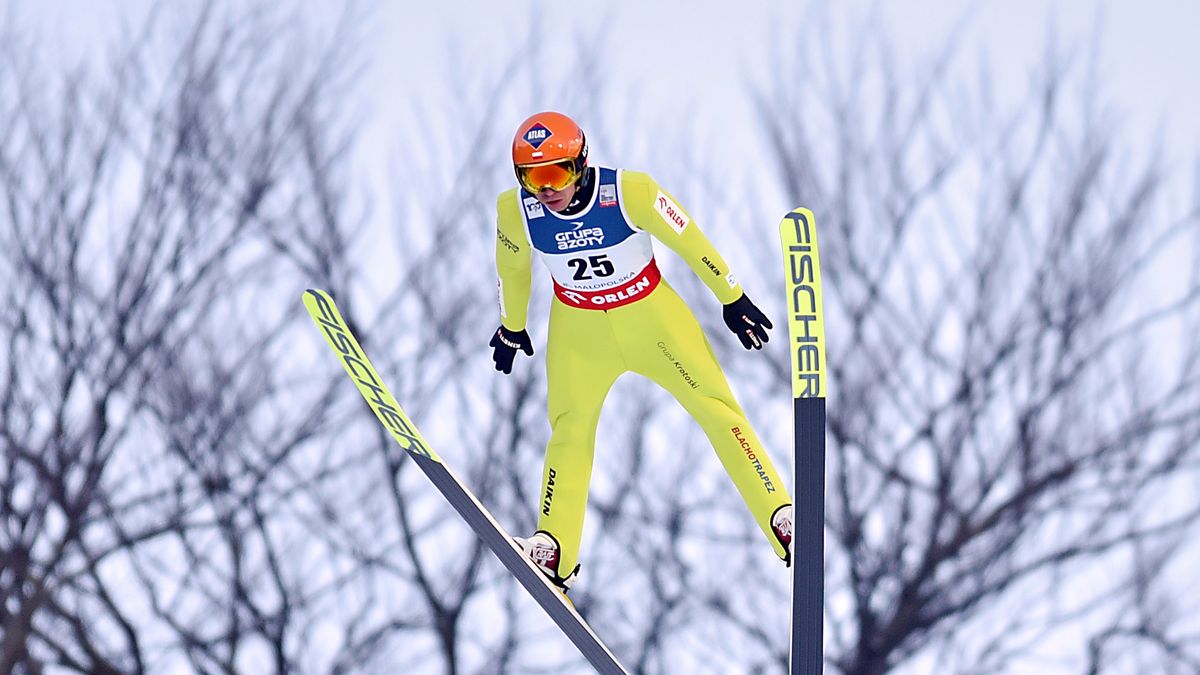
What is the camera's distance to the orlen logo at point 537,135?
13.5ft

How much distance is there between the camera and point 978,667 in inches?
446

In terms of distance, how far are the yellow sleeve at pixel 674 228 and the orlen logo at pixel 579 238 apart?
115 mm

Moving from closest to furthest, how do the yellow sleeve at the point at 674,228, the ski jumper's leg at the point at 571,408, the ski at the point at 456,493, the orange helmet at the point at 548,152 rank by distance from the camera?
the orange helmet at the point at 548,152 < the yellow sleeve at the point at 674,228 < the ski at the point at 456,493 < the ski jumper's leg at the point at 571,408

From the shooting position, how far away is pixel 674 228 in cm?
431

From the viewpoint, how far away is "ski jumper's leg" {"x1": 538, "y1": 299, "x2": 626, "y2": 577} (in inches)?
177

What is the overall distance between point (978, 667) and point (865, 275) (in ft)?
10.8

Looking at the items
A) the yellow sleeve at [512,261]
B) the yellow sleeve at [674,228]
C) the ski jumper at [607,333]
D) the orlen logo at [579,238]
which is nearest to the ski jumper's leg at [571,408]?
the ski jumper at [607,333]

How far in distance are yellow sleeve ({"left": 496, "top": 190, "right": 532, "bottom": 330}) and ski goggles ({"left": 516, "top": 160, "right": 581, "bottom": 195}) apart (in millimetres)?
203

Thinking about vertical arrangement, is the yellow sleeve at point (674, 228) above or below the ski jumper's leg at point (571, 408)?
above

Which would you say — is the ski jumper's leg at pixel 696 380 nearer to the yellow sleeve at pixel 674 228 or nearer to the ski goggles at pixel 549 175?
the yellow sleeve at pixel 674 228

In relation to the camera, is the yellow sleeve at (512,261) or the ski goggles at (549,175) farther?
the yellow sleeve at (512,261)

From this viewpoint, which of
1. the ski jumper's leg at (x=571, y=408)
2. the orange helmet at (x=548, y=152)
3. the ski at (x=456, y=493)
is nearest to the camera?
Answer: the orange helmet at (x=548, y=152)

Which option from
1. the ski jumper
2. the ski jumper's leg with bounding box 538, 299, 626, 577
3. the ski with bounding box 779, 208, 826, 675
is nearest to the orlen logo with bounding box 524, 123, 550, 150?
the ski jumper

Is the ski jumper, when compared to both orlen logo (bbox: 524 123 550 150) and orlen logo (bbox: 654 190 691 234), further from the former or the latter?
orlen logo (bbox: 524 123 550 150)
